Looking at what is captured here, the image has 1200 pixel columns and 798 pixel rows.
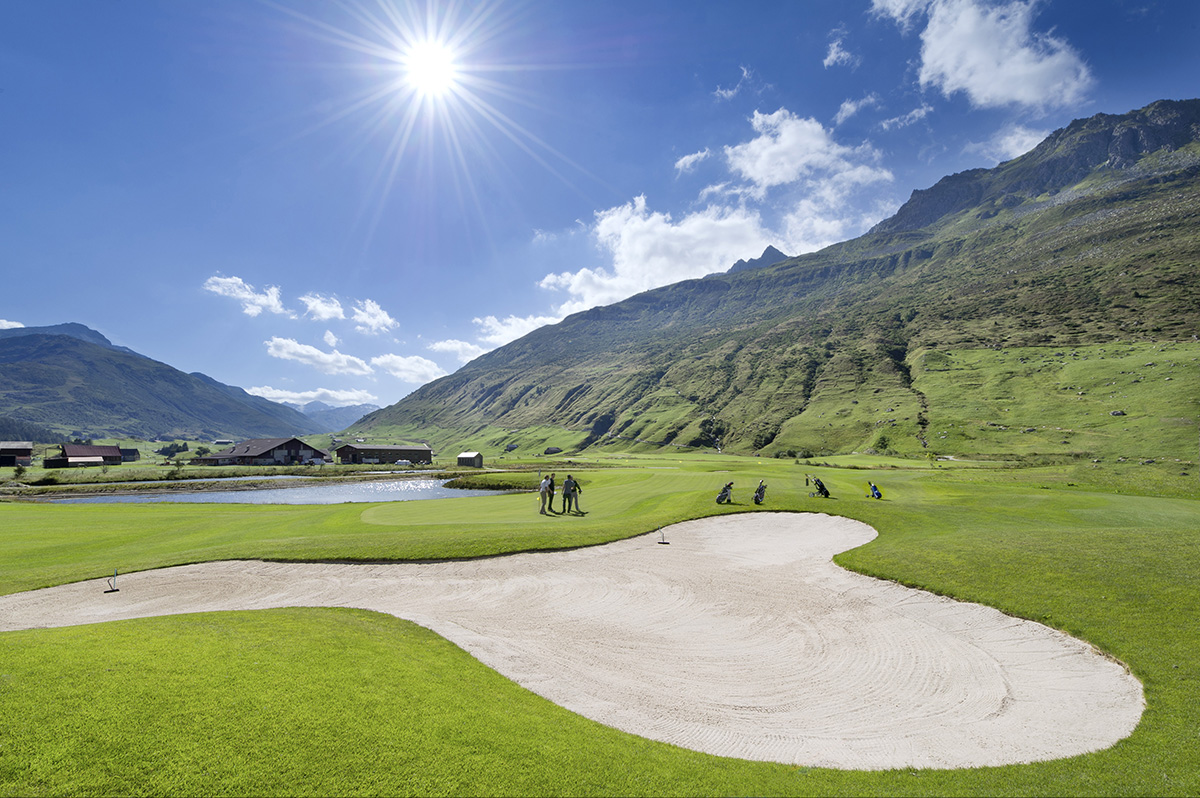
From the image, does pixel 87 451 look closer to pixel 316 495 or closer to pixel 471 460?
pixel 471 460

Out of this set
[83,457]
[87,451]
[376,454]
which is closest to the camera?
[83,457]

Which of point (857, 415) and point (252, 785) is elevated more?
point (857, 415)

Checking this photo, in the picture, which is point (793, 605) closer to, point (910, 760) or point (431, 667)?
point (910, 760)

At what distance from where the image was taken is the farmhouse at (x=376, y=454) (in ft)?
445

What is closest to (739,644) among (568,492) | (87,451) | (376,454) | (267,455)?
(568,492)

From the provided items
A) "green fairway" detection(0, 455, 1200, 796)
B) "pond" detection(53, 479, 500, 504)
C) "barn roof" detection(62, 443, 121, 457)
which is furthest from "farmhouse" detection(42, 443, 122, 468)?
"green fairway" detection(0, 455, 1200, 796)

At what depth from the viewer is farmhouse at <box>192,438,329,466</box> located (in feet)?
402

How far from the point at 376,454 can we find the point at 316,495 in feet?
237

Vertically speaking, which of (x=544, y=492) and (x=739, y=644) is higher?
(x=544, y=492)

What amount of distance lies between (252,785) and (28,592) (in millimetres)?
18319

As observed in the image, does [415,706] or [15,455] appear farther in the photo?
[15,455]

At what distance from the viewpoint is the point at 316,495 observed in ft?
222

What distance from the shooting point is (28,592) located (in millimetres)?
15578

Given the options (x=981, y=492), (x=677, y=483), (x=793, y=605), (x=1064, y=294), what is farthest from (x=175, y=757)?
(x=1064, y=294)
